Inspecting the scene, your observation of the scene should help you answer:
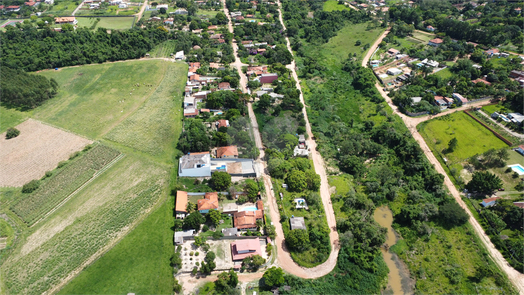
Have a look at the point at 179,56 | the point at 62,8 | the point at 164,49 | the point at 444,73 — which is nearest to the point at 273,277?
the point at 179,56

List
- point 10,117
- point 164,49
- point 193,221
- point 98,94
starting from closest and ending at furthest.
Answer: point 193,221
point 10,117
point 98,94
point 164,49

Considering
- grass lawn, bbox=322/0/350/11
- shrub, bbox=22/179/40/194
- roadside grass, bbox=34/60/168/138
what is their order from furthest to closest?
grass lawn, bbox=322/0/350/11 → roadside grass, bbox=34/60/168/138 → shrub, bbox=22/179/40/194

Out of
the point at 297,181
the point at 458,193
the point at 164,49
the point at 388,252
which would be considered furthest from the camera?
the point at 164,49

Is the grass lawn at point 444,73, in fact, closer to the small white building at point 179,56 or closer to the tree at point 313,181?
the tree at point 313,181

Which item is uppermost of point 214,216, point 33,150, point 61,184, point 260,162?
point 33,150

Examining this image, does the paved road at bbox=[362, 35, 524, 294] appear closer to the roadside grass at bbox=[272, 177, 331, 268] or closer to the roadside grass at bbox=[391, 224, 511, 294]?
the roadside grass at bbox=[391, 224, 511, 294]

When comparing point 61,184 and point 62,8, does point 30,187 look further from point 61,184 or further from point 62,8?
point 62,8

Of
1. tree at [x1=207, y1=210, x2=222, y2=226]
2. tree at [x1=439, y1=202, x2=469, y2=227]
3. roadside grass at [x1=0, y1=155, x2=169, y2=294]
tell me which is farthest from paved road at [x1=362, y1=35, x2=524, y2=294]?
roadside grass at [x1=0, y1=155, x2=169, y2=294]
